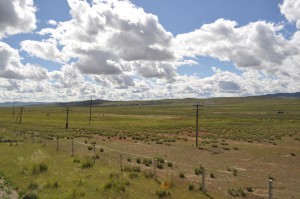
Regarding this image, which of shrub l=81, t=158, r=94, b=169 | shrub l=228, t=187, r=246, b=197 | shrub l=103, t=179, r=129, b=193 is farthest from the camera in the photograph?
shrub l=81, t=158, r=94, b=169

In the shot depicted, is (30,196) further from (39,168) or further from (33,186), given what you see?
(39,168)

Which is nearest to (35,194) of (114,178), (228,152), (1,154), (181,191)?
(114,178)

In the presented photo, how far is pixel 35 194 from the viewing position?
16.0m

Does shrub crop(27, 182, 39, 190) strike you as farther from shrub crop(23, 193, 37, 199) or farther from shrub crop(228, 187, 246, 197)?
shrub crop(228, 187, 246, 197)

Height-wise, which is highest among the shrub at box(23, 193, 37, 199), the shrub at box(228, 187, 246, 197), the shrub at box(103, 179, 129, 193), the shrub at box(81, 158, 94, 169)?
the shrub at box(23, 193, 37, 199)

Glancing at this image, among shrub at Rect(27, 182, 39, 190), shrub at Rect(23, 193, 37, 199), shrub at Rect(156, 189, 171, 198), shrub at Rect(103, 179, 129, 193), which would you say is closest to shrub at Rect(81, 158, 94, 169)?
shrub at Rect(103, 179, 129, 193)

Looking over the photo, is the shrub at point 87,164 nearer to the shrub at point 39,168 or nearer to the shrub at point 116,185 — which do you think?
the shrub at point 39,168

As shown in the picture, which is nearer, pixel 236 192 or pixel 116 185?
pixel 116 185

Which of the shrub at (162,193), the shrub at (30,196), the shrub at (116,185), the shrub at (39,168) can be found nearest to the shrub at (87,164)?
the shrub at (39,168)

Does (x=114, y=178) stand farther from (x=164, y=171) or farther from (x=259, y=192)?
(x=259, y=192)

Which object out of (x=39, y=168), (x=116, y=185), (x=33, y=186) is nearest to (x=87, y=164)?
(x=39, y=168)

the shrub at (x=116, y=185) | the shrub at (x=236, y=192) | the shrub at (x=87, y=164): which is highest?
the shrub at (x=116, y=185)

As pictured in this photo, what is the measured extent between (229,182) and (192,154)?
1552 centimetres

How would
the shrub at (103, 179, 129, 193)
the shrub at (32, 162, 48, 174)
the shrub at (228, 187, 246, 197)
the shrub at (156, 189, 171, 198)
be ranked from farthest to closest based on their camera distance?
the shrub at (32, 162, 48, 174) < the shrub at (228, 187, 246, 197) < the shrub at (103, 179, 129, 193) < the shrub at (156, 189, 171, 198)
